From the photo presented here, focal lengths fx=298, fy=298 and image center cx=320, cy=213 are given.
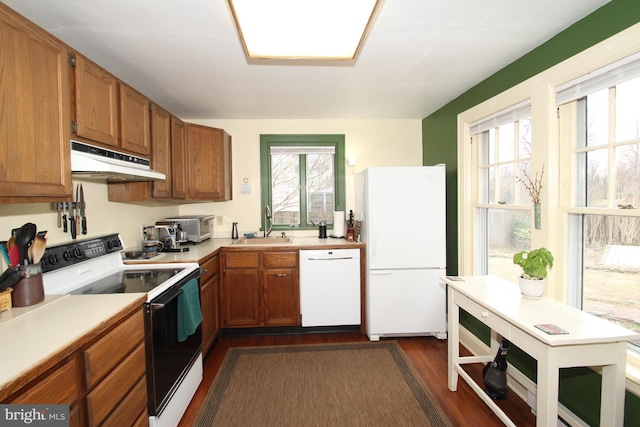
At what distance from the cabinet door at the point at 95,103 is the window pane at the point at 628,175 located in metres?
2.81

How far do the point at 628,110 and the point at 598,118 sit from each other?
153 millimetres

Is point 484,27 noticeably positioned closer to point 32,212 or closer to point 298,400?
point 298,400

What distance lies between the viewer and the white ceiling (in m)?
1.52

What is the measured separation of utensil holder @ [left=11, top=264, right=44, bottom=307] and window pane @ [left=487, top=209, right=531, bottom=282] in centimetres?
291

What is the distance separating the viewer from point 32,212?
68.4 inches

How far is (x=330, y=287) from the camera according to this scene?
119 inches

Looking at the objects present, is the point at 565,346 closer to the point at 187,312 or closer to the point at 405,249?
the point at 405,249

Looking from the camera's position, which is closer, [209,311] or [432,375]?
[432,375]

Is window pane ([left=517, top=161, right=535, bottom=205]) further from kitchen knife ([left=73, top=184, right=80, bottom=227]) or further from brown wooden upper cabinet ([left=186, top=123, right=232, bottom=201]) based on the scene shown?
kitchen knife ([left=73, top=184, right=80, bottom=227])

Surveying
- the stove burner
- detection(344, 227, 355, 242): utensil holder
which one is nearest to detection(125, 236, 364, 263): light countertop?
detection(344, 227, 355, 242): utensil holder

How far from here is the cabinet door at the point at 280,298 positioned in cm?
301

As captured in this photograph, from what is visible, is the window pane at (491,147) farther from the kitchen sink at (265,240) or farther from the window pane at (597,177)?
the kitchen sink at (265,240)

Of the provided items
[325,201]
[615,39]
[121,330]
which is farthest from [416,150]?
[121,330]

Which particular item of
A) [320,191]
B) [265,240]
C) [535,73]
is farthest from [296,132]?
[535,73]
